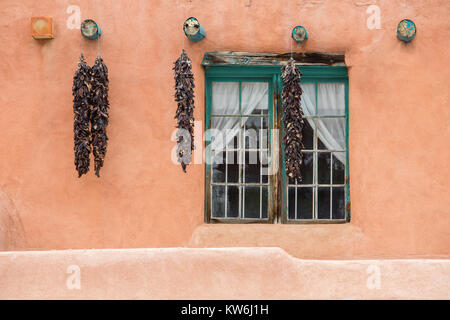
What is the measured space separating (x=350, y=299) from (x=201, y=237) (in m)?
1.74

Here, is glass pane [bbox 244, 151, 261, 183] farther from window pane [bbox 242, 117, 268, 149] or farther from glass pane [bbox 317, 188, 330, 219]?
glass pane [bbox 317, 188, 330, 219]

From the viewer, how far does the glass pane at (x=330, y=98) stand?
5828 millimetres

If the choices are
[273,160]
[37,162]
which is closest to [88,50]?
[37,162]

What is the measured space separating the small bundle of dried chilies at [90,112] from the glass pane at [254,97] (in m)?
1.48

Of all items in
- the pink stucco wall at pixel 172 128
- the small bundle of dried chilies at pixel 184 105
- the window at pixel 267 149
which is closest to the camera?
the small bundle of dried chilies at pixel 184 105

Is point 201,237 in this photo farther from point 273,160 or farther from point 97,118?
point 97,118

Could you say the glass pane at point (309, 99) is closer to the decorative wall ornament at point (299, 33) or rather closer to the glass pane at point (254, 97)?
the glass pane at point (254, 97)

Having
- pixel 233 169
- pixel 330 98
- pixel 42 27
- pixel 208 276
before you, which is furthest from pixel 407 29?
pixel 42 27

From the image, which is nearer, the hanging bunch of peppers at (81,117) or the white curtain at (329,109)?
the hanging bunch of peppers at (81,117)

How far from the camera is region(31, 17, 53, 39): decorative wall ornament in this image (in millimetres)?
5684

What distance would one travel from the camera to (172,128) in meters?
5.68

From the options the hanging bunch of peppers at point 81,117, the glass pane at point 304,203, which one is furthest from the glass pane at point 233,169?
the hanging bunch of peppers at point 81,117

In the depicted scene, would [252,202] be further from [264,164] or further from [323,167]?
[323,167]

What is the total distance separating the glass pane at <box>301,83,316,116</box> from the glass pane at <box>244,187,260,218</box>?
3.34 feet
